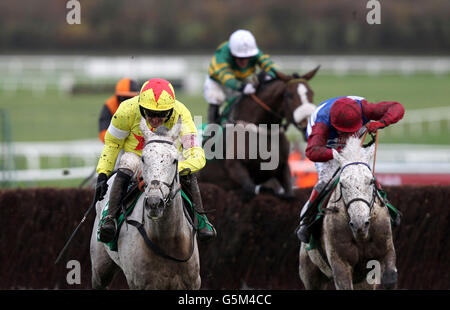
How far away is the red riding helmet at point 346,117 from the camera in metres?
5.91

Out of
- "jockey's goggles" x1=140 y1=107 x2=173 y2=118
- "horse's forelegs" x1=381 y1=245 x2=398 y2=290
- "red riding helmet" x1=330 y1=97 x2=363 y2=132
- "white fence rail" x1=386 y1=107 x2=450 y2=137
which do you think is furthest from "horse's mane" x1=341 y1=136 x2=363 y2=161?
"white fence rail" x1=386 y1=107 x2=450 y2=137

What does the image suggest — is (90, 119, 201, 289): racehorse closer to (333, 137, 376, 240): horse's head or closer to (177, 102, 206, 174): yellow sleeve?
(177, 102, 206, 174): yellow sleeve

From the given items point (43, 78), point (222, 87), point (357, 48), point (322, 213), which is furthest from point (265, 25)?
point (322, 213)

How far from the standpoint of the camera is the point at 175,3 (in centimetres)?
4738

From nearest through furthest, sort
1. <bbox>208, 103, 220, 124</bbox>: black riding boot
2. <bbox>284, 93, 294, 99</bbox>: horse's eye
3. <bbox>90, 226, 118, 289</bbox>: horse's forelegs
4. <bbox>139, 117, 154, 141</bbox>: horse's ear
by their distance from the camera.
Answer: <bbox>139, 117, 154, 141</bbox>: horse's ear → <bbox>90, 226, 118, 289</bbox>: horse's forelegs → <bbox>284, 93, 294, 99</bbox>: horse's eye → <bbox>208, 103, 220, 124</bbox>: black riding boot

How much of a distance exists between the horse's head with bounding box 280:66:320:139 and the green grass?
1086cm

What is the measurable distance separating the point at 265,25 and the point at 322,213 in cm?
3761

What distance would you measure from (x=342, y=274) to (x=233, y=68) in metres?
4.00

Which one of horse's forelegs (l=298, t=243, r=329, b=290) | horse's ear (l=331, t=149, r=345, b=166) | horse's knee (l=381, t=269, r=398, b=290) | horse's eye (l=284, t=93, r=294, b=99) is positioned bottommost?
horse's forelegs (l=298, t=243, r=329, b=290)

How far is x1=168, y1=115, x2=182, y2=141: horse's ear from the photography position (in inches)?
204

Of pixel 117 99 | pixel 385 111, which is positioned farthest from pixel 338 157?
pixel 117 99

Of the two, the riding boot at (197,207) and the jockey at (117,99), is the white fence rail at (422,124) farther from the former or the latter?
the riding boot at (197,207)

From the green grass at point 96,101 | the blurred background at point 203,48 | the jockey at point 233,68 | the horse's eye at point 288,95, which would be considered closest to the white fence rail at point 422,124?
the blurred background at point 203,48

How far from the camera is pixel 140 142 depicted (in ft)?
19.4
